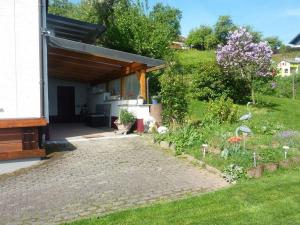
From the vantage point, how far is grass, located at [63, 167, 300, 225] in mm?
5738

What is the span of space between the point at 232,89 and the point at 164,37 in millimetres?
4673

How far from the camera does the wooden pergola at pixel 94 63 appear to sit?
12.5 m

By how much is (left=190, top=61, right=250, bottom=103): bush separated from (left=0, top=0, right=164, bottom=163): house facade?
4.72 metres

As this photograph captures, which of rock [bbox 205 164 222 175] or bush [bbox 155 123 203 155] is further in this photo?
bush [bbox 155 123 203 155]

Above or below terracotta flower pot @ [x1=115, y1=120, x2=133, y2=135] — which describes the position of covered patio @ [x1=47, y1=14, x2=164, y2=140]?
above

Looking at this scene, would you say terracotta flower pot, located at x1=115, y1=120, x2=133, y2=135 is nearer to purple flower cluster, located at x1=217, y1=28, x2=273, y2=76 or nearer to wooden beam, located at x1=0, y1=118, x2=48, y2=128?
wooden beam, located at x1=0, y1=118, x2=48, y2=128

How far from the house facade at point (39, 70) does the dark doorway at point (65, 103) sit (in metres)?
3.68

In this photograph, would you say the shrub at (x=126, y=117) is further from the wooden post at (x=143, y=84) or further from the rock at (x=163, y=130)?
the rock at (x=163, y=130)

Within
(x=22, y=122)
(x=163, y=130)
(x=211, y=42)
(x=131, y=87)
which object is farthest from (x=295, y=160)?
(x=211, y=42)

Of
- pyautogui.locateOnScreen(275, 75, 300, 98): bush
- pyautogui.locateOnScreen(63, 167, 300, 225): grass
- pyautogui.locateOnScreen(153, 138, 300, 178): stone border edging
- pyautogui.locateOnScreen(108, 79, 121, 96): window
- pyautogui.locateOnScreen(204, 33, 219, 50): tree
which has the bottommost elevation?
pyautogui.locateOnScreen(63, 167, 300, 225): grass

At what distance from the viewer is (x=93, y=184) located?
8008 mm

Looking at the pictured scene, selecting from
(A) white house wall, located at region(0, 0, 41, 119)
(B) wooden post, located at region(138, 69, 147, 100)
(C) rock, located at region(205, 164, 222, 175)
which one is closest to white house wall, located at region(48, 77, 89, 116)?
(B) wooden post, located at region(138, 69, 147, 100)

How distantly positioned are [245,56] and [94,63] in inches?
317

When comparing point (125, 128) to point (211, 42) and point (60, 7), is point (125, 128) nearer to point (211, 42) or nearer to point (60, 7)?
point (60, 7)
